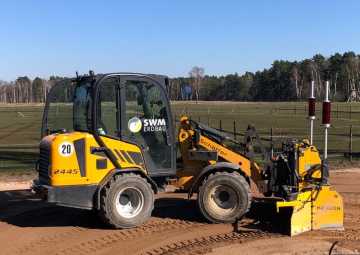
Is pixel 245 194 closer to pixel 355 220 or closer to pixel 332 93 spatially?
pixel 355 220

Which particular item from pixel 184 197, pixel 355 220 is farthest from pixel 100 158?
pixel 355 220

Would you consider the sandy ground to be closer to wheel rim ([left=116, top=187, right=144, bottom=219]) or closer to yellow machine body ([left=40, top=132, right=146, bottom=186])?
wheel rim ([left=116, top=187, right=144, bottom=219])

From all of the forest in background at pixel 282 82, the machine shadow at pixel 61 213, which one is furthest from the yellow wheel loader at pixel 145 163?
the forest in background at pixel 282 82

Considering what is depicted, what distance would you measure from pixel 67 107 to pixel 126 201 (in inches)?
71.8

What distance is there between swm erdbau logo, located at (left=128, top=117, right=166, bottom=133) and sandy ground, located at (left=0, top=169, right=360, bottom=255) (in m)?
1.51

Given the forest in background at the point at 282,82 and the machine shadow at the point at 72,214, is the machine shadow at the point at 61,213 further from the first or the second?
the forest in background at the point at 282,82

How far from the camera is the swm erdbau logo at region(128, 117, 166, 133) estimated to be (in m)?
8.37

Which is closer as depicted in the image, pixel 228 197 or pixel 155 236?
pixel 155 236

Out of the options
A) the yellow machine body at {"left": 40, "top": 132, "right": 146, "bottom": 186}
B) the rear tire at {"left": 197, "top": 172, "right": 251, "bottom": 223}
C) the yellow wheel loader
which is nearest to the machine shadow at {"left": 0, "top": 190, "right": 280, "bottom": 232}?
the rear tire at {"left": 197, "top": 172, "right": 251, "bottom": 223}

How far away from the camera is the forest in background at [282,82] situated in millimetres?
124938

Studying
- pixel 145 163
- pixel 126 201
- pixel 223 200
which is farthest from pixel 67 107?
pixel 223 200

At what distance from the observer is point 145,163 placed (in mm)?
8516

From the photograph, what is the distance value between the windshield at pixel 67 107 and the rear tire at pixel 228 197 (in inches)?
83.5

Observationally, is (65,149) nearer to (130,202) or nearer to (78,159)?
(78,159)
